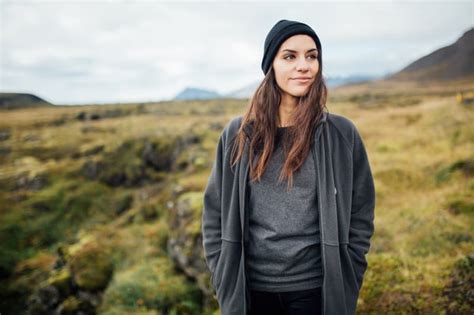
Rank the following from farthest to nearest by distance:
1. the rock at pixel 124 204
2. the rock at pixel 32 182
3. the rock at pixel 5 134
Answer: the rock at pixel 5 134, the rock at pixel 32 182, the rock at pixel 124 204

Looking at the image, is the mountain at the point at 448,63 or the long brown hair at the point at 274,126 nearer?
the long brown hair at the point at 274,126

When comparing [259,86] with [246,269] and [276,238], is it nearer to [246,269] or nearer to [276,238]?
[276,238]

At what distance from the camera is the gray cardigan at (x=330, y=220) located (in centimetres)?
232

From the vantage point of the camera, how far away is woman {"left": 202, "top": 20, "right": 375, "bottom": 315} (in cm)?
234

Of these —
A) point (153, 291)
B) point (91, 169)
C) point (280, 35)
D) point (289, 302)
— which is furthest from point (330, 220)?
point (91, 169)

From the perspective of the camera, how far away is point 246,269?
2.47 m

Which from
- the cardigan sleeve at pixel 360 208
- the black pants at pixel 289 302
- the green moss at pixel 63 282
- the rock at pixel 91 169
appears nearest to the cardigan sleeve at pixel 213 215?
the black pants at pixel 289 302

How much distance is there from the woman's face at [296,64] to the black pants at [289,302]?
1493mm

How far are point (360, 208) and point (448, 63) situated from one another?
146486 millimetres

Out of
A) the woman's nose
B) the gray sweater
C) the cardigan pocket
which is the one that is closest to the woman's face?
the woman's nose

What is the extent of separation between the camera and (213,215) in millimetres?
2734

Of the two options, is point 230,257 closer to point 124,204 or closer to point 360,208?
point 360,208

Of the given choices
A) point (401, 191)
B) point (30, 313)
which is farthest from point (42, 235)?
point (401, 191)

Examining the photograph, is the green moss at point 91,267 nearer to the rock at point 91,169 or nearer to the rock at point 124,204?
the rock at point 124,204
